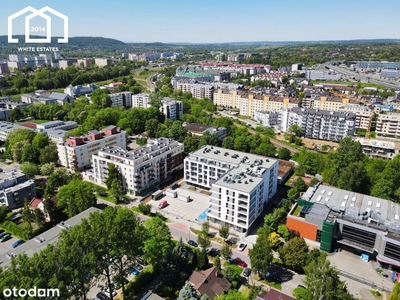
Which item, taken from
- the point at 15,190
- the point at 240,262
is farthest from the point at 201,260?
the point at 15,190

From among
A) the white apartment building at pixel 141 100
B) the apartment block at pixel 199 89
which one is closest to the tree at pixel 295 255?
the white apartment building at pixel 141 100

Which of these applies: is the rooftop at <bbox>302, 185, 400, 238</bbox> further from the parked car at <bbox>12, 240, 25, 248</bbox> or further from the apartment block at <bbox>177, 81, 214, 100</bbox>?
the apartment block at <bbox>177, 81, 214, 100</bbox>

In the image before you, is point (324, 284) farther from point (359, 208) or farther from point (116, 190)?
point (116, 190)

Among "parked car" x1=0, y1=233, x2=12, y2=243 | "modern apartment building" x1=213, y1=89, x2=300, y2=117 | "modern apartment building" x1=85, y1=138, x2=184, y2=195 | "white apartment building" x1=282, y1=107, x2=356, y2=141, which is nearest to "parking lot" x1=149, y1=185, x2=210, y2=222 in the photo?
"modern apartment building" x1=85, y1=138, x2=184, y2=195

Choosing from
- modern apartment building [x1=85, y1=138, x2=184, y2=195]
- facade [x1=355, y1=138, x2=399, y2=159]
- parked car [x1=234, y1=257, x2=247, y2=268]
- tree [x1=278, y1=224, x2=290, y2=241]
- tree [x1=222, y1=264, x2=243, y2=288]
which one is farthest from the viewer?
facade [x1=355, y1=138, x2=399, y2=159]

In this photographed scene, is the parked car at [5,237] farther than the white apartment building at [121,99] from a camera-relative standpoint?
No

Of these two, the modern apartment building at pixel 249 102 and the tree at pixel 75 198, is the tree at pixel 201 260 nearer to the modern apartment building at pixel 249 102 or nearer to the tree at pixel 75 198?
the tree at pixel 75 198

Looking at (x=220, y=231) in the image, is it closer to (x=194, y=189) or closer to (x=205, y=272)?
(x=205, y=272)
